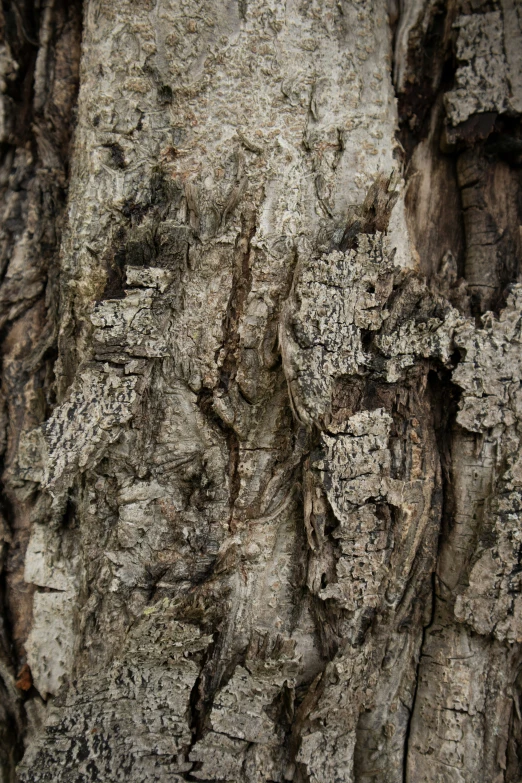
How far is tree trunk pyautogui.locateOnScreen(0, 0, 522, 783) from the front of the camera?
1.44 metres

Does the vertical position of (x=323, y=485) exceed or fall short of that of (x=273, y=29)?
it falls short

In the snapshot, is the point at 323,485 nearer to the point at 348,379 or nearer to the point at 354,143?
the point at 348,379

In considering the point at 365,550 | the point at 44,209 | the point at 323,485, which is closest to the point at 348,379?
the point at 323,485

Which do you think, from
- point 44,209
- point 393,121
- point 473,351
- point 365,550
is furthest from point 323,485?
point 44,209

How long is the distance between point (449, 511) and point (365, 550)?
0.95ft

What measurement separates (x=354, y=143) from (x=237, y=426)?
85 centimetres

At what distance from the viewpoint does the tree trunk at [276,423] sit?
1.44 metres

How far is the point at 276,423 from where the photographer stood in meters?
1.53

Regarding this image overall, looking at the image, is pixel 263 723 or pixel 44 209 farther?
pixel 44 209

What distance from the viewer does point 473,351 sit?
1.51 m

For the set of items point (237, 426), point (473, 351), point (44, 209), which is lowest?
point (237, 426)

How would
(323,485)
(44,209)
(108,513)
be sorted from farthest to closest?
(44,209) < (108,513) < (323,485)

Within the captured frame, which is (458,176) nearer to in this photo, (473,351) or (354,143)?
(354,143)

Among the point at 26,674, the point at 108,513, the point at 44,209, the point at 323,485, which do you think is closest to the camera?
the point at 323,485
